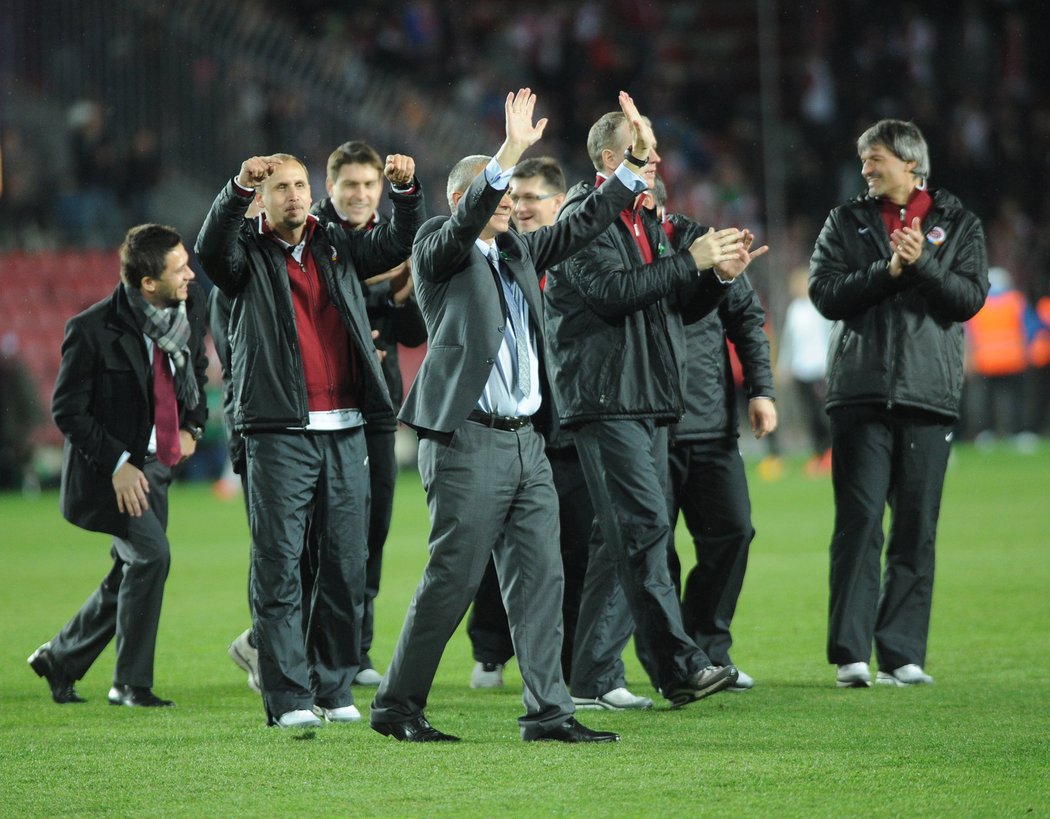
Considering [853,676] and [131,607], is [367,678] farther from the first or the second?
[853,676]

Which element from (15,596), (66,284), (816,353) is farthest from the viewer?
(66,284)

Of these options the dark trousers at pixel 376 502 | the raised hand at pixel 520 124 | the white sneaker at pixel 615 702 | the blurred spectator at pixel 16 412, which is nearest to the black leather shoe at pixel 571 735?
the white sneaker at pixel 615 702

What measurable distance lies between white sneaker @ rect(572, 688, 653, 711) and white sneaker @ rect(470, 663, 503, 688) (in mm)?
783

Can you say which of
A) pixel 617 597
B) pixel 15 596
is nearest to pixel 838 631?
pixel 617 597

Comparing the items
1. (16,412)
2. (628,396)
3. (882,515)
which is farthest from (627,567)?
(16,412)

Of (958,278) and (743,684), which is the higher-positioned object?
(958,278)

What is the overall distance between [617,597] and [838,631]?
106cm

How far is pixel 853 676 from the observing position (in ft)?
23.4

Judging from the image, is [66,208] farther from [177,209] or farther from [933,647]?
[933,647]

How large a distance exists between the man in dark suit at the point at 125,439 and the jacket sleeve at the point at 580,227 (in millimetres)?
1927

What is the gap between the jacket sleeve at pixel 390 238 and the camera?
21.1ft

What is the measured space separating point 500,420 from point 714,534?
1.92 m

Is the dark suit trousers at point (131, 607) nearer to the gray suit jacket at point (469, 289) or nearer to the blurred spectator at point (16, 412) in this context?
the gray suit jacket at point (469, 289)

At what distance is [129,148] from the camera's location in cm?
2178
